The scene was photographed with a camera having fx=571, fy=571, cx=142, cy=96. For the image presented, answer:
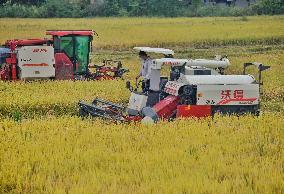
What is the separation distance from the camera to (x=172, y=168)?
24.6 ft

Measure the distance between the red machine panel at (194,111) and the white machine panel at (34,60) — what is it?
7.33 meters

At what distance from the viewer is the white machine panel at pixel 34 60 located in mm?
17344

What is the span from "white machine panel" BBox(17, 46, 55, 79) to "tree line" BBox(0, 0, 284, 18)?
34.5 m

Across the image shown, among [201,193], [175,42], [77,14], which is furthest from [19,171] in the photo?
[77,14]

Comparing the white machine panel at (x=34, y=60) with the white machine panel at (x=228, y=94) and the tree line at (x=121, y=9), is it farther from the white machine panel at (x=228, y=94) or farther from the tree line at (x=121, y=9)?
the tree line at (x=121, y=9)

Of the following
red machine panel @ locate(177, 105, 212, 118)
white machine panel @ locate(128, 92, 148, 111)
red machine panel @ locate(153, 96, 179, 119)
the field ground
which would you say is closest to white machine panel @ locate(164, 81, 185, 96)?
red machine panel @ locate(153, 96, 179, 119)

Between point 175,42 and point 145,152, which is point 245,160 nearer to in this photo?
point 145,152

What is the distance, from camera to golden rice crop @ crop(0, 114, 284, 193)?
6801mm

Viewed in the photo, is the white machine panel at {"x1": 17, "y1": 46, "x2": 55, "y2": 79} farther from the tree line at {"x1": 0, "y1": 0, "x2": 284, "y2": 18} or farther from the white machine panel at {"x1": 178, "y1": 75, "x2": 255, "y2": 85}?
the tree line at {"x1": 0, "y1": 0, "x2": 284, "y2": 18}

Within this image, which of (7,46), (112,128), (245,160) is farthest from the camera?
(7,46)

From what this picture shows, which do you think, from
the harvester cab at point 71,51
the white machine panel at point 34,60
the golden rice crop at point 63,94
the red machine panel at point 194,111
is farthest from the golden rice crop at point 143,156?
the harvester cab at point 71,51

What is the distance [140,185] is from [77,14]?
150 ft

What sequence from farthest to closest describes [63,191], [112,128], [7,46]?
[7,46]
[112,128]
[63,191]

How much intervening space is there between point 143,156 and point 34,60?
10126mm
